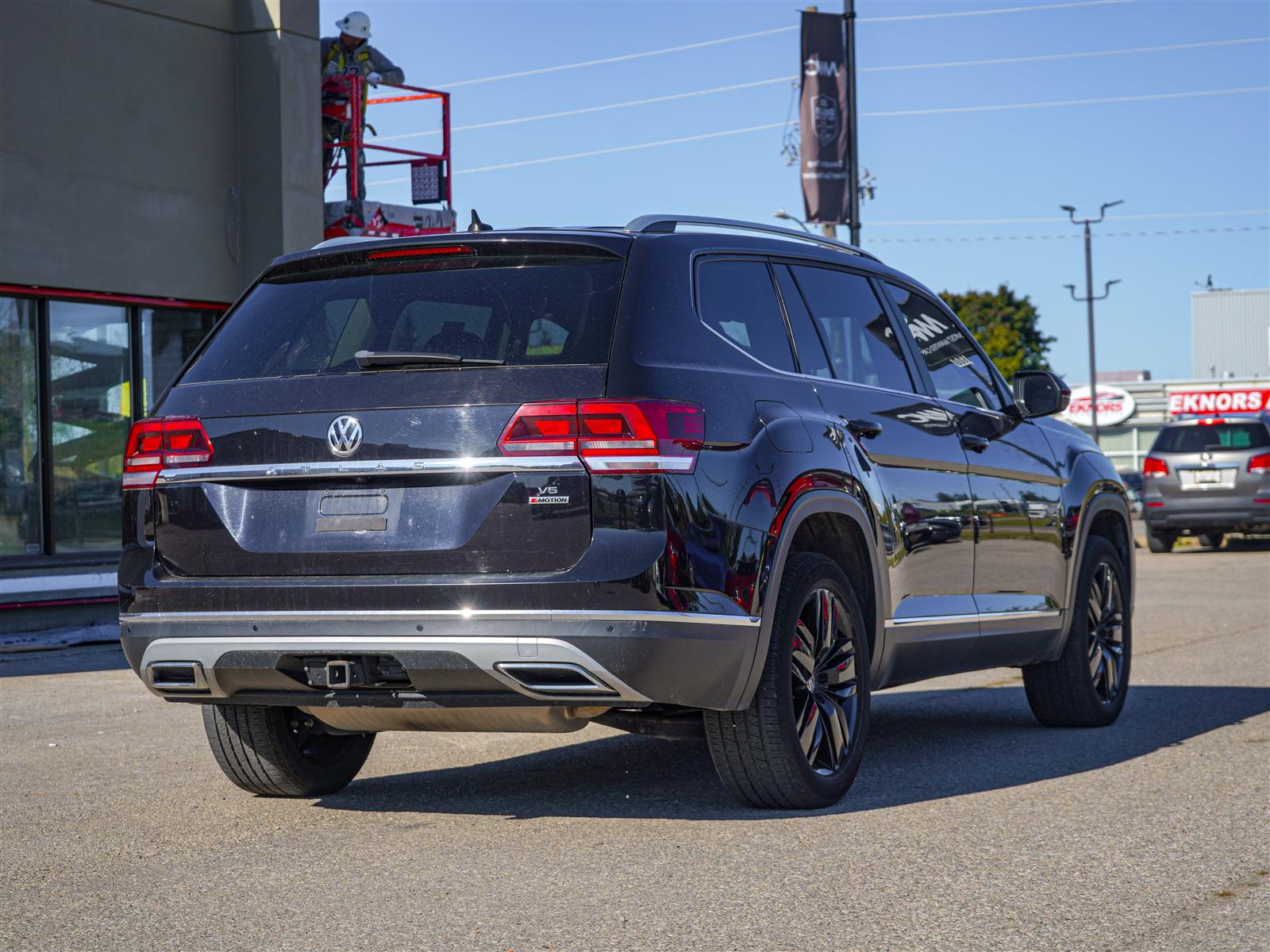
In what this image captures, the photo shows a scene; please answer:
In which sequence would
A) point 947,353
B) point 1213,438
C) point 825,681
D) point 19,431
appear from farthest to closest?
point 1213,438 < point 19,431 < point 947,353 < point 825,681

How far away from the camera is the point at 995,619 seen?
7133 millimetres

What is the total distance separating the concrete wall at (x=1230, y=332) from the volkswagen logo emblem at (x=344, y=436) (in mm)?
101415

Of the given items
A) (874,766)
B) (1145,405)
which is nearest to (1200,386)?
(1145,405)

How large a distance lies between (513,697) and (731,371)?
4.06 ft

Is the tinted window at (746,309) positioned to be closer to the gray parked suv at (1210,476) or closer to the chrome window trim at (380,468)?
the chrome window trim at (380,468)

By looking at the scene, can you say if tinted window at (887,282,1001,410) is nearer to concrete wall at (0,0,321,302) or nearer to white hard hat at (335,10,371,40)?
concrete wall at (0,0,321,302)

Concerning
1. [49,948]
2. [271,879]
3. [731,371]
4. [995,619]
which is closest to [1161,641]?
[995,619]

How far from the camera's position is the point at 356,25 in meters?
18.1

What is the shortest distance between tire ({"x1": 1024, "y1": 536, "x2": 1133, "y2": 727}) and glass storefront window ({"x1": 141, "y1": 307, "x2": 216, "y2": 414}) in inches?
386

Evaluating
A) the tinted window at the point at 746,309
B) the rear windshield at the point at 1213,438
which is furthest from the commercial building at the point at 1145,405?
the tinted window at the point at 746,309

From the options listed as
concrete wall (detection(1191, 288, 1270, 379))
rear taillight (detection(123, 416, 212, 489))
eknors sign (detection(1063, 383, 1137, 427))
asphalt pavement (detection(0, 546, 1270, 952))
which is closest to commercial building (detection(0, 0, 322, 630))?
asphalt pavement (detection(0, 546, 1270, 952))

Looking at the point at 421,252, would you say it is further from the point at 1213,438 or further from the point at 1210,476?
the point at 1213,438

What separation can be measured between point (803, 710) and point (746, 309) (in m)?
1.35

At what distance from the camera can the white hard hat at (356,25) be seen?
18.1m
